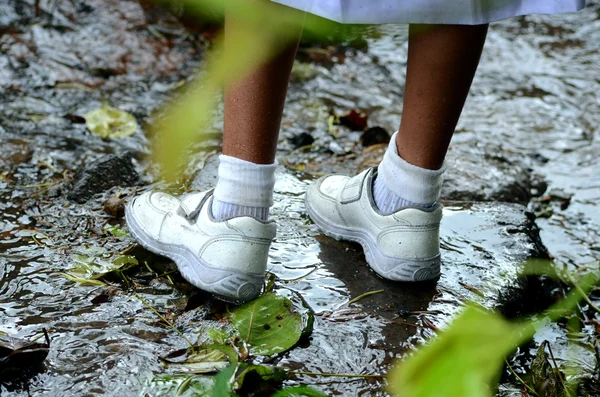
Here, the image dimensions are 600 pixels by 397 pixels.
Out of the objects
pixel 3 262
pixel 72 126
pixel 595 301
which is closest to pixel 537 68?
pixel 595 301

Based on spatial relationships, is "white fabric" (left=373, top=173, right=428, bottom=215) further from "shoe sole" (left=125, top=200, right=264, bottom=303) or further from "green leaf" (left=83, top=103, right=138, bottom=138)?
"green leaf" (left=83, top=103, right=138, bottom=138)

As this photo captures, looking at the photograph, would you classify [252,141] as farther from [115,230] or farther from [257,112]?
[115,230]

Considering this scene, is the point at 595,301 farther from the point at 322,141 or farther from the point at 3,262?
the point at 3,262

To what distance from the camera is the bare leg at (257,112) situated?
142 centimetres

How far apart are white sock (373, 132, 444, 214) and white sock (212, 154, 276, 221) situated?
330 millimetres

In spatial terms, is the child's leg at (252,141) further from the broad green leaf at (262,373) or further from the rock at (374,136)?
the rock at (374,136)

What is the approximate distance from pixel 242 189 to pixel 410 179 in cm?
43

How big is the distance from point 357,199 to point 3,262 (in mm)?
968

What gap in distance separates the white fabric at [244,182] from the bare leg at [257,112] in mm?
16

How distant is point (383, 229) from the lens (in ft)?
5.79

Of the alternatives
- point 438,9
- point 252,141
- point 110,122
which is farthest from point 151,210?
point 110,122

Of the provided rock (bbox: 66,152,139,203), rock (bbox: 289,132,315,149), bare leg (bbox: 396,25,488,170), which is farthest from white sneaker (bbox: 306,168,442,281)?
rock (bbox: 289,132,315,149)

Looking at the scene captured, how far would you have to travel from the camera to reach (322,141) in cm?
324

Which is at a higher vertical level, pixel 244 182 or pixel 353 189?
pixel 244 182
